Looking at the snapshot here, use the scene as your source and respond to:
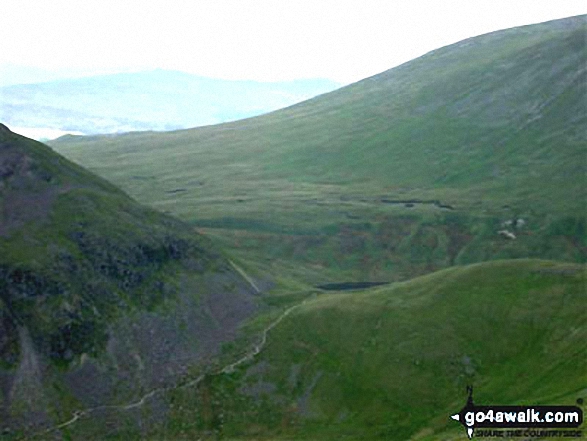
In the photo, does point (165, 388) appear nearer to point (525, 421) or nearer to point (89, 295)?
point (89, 295)

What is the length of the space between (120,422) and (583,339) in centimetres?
8658

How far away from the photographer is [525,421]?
102 m

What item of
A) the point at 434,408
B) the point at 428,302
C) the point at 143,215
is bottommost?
the point at 434,408

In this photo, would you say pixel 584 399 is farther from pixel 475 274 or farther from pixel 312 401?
pixel 475 274

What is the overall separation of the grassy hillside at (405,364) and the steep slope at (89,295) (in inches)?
438

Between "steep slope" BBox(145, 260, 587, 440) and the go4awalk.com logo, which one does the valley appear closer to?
"steep slope" BBox(145, 260, 587, 440)

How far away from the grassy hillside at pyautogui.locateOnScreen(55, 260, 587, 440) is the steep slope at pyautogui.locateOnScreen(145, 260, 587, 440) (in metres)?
0.24

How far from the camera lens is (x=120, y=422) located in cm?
13150

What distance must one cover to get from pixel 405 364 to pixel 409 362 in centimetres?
99

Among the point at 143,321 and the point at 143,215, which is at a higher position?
the point at 143,215

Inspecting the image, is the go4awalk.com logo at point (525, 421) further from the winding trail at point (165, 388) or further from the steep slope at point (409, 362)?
the winding trail at point (165, 388)

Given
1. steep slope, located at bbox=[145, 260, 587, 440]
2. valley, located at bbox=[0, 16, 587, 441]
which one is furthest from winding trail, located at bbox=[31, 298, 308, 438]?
steep slope, located at bbox=[145, 260, 587, 440]

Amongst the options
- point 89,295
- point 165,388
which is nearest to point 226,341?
point 165,388

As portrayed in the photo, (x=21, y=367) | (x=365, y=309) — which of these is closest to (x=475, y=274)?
(x=365, y=309)
